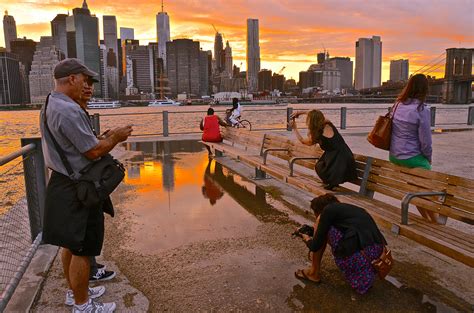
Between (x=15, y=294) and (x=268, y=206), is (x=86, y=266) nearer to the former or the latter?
(x=15, y=294)

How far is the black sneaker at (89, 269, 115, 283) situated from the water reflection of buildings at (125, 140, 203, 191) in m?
3.49

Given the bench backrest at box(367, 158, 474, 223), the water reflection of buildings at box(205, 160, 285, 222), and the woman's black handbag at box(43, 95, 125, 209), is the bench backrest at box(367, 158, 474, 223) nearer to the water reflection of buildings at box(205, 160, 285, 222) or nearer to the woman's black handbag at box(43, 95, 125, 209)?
the water reflection of buildings at box(205, 160, 285, 222)

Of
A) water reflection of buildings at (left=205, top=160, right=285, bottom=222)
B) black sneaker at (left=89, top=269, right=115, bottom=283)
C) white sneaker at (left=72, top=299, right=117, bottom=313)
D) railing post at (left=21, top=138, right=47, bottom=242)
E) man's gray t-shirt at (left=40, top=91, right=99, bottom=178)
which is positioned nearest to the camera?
man's gray t-shirt at (left=40, top=91, right=99, bottom=178)

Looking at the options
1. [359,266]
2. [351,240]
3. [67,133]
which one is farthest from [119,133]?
[359,266]

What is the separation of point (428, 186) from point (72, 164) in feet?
10.8

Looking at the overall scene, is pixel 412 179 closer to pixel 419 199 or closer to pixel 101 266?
pixel 419 199

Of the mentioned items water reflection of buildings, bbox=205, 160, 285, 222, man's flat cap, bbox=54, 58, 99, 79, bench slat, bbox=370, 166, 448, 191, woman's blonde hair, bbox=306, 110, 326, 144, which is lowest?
water reflection of buildings, bbox=205, 160, 285, 222

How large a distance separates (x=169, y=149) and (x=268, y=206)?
6.74 m

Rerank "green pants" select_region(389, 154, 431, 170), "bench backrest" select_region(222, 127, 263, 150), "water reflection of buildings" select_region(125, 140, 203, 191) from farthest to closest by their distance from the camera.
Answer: "bench backrest" select_region(222, 127, 263, 150) < "water reflection of buildings" select_region(125, 140, 203, 191) < "green pants" select_region(389, 154, 431, 170)

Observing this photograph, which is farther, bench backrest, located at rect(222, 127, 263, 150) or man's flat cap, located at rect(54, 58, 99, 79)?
bench backrest, located at rect(222, 127, 263, 150)

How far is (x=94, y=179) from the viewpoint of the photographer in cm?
294

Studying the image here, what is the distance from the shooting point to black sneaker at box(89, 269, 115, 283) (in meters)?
3.80

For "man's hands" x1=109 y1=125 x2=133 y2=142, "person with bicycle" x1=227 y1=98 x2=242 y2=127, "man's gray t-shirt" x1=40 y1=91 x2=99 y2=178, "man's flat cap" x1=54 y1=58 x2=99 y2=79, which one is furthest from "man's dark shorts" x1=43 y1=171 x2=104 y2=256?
"person with bicycle" x1=227 y1=98 x2=242 y2=127

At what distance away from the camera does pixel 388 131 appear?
4660mm
